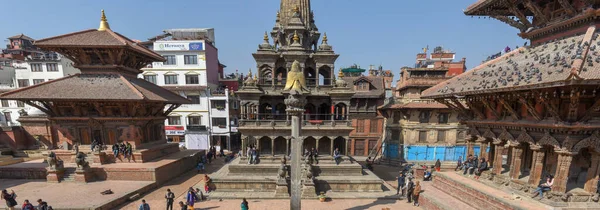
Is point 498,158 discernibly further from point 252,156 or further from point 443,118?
point 252,156

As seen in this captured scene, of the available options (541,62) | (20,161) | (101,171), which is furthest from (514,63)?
(20,161)

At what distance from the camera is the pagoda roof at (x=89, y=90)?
1705 cm

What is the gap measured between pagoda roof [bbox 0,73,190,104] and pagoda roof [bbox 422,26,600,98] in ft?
70.0

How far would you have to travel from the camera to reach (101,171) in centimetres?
1725

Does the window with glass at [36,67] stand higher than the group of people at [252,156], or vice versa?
the window with glass at [36,67]

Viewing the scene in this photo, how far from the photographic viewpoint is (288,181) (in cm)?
1609

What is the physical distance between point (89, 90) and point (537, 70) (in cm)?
2817

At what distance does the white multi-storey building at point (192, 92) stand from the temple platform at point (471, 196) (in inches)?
985

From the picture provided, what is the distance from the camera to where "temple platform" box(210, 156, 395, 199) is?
15.9 meters

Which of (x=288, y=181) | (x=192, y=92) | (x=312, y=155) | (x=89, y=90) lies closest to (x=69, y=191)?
(x=89, y=90)

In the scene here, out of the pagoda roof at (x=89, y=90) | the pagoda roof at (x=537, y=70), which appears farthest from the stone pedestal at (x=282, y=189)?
the pagoda roof at (x=89, y=90)

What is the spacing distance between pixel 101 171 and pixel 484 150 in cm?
2663

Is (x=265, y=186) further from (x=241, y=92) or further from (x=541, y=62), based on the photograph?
(x=541, y=62)

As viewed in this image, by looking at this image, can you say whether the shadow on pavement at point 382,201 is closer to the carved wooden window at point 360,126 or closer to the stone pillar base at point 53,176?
the carved wooden window at point 360,126
